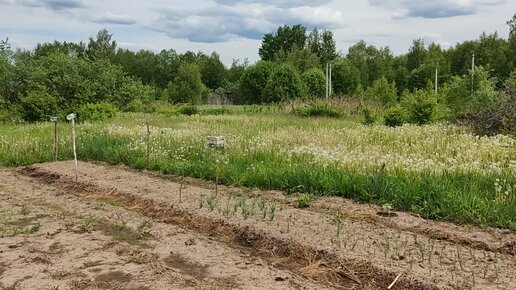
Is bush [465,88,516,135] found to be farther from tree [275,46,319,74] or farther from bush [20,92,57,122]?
tree [275,46,319,74]

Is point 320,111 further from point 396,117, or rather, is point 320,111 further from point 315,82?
point 315,82

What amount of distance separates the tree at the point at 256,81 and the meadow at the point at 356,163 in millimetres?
33977

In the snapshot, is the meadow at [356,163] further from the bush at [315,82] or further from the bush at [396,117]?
the bush at [315,82]

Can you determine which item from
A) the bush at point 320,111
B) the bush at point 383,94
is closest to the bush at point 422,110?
the bush at point 320,111

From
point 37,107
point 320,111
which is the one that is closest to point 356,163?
point 320,111

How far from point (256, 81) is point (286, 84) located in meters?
5.35

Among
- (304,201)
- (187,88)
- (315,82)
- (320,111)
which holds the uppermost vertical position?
(315,82)

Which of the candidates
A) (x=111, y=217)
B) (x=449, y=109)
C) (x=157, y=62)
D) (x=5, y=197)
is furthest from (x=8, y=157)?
(x=157, y=62)

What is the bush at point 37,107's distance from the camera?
26234mm

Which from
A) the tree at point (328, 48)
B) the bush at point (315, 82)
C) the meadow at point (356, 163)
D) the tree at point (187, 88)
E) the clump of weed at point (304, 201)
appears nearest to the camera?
the meadow at point (356, 163)

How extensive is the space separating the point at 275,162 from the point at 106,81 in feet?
83.5

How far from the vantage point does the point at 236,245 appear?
227 inches

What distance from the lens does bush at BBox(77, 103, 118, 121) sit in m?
24.8

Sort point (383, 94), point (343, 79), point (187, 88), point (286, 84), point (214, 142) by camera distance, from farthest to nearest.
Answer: point (187, 88)
point (343, 79)
point (286, 84)
point (383, 94)
point (214, 142)
